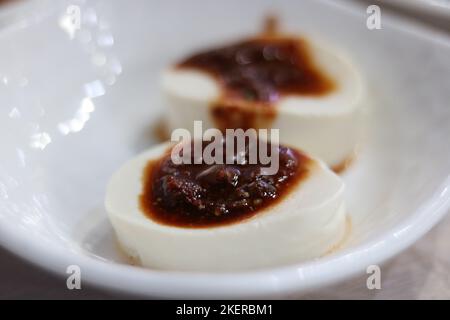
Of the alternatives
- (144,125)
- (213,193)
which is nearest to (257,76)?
(144,125)

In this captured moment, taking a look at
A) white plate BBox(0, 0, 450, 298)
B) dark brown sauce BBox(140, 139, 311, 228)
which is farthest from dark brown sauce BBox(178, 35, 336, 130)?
dark brown sauce BBox(140, 139, 311, 228)

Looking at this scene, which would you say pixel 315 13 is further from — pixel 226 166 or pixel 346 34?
pixel 226 166

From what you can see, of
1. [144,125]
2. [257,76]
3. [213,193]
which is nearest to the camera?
[213,193]

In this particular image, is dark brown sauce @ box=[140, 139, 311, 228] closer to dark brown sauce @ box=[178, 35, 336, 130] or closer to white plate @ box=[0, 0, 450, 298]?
white plate @ box=[0, 0, 450, 298]

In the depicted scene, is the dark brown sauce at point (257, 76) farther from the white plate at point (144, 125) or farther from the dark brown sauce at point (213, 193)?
the dark brown sauce at point (213, 193)

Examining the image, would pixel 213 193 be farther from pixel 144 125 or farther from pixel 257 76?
pixel 144 125

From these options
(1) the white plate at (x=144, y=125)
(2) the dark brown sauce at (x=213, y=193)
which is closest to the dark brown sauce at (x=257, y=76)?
(1) the white plate at (x=144, y=125)
